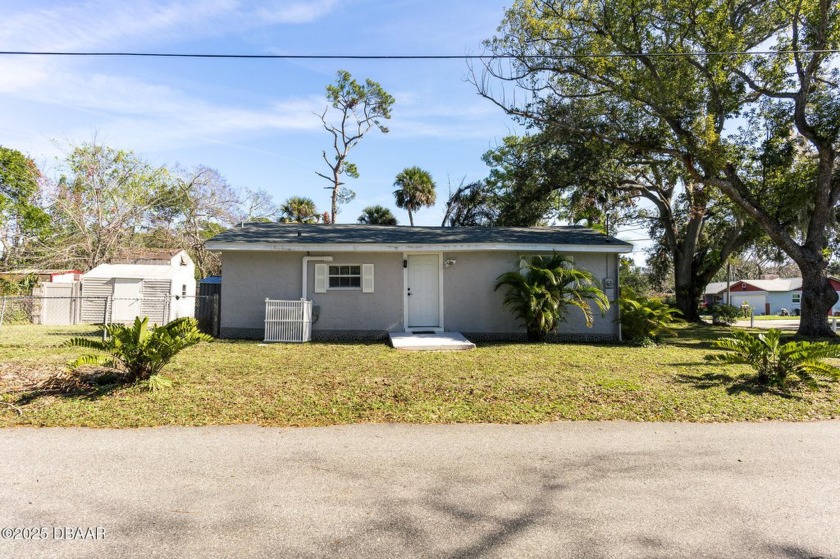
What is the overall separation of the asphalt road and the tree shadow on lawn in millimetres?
1499

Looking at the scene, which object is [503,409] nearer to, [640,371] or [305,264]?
[640,371]

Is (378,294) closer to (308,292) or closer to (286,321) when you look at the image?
(308,292)

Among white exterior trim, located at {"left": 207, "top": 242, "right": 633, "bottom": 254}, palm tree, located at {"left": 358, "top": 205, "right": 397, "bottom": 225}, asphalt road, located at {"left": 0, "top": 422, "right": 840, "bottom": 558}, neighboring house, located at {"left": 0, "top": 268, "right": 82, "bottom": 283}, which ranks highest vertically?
palm tree, located at {"left": 358, "top": 205, "right": 397, "bottom": 225}

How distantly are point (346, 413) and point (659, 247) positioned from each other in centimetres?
2746

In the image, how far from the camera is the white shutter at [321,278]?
38.3 ft

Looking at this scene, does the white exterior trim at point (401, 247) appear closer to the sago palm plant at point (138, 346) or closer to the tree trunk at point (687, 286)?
the sago palm plant at point (138, 346)

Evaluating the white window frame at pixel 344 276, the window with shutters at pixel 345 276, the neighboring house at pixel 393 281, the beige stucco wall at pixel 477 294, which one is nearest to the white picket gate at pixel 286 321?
the neighboring house at pixel 393 281

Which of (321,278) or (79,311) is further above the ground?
(321,278)

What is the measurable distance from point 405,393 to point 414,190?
22031 millimetres

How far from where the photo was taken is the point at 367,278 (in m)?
11.8

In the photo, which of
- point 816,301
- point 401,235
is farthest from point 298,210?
point 816,301

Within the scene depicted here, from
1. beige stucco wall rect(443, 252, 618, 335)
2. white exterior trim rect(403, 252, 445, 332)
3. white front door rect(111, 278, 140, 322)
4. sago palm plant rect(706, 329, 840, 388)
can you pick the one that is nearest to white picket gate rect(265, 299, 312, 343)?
white exterior trim rect(403, 252, 445, 332)

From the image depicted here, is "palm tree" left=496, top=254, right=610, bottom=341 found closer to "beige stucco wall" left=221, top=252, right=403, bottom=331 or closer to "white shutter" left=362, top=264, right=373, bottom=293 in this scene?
"beige stucco wall" left=221, top=252, right=403, bottom=331

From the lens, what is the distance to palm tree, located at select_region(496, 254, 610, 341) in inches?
423
